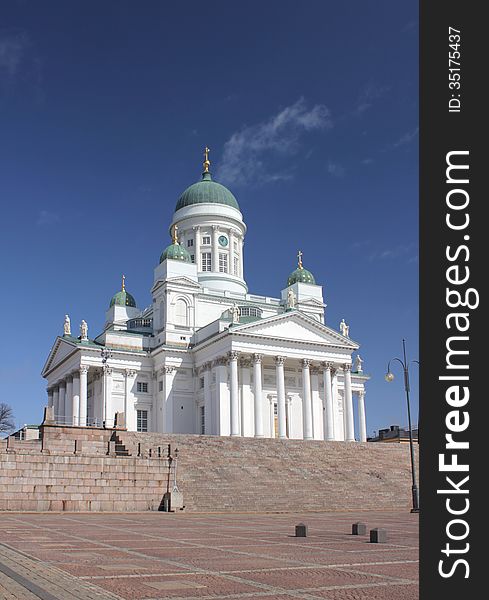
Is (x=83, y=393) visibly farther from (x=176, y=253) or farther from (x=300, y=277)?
(x=300, y=277)

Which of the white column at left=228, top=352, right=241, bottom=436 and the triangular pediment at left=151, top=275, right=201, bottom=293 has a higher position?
the triangular pediment at left=151, top=275, right=201, bottom=293

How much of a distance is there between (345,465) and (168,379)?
2340 centimetres

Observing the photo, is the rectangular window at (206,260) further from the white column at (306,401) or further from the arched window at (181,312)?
the white column at (306,401)

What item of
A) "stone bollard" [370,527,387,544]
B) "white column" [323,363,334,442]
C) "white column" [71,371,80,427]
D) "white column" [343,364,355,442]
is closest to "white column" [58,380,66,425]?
"white column" [71,371,80,427]

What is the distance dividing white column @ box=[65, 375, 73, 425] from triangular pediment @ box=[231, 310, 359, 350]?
59.3 feet

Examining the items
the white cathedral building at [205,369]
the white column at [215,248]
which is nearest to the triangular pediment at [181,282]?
the white cathedral building at [205,369]

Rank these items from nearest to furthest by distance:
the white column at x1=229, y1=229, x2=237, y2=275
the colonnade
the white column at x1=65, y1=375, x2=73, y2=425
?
the colonnade → the white column at x1=65, y1=375, x2=73, y2=425 → the white column at x1=229, y1=229, x2=237, y2=275

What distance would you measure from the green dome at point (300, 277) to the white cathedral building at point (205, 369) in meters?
6.90

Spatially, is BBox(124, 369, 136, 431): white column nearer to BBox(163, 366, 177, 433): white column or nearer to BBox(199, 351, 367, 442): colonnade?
BBox(163, 366, 177, 433): white column

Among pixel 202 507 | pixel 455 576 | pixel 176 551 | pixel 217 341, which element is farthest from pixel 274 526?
pixel 217 341

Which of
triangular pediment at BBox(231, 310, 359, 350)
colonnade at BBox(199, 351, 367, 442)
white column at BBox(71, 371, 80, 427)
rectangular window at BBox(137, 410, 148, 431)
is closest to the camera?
colonnade at BBox(199, 351, 367, 442)

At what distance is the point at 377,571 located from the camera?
12.4m

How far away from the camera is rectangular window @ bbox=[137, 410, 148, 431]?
6756 cm

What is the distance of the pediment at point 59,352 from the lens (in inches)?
2712
